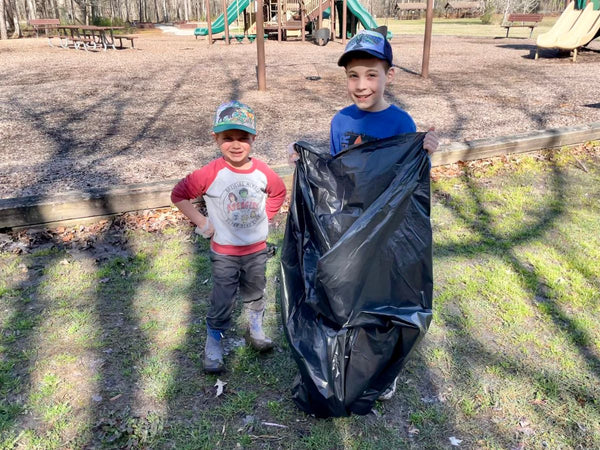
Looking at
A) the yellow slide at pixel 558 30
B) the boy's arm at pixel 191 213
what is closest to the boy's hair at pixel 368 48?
the boy's arm at pixel 191 213

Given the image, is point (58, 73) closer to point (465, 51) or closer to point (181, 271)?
point (181, 271)

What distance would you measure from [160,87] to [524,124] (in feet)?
22.4

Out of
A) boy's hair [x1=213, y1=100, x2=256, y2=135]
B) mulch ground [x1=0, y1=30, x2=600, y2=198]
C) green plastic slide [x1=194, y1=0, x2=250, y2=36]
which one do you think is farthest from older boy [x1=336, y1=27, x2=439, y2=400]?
green plastic slide [x1=194, y1=0, x2=250, y2=36]

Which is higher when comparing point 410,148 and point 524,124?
point 410,148

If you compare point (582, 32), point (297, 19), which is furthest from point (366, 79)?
point (297, 19)

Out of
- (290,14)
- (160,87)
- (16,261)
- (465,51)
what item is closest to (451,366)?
(16,261)

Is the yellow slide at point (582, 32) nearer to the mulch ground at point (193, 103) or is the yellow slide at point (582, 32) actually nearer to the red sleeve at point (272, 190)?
the mulch ground at point (193, 103)

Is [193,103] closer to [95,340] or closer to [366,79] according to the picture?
[95,340]

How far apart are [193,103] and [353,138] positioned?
672 cm

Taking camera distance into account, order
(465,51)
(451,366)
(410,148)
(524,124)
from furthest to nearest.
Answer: (465,51) → (524,124) → (451,366) → (410,148)

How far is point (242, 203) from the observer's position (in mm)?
2408

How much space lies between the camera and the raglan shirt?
7.73 ft

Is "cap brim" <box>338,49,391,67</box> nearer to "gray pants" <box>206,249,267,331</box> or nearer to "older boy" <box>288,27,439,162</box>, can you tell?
"older boy" <box>288,27,439,162</box>

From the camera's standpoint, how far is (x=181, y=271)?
349 centimetres
